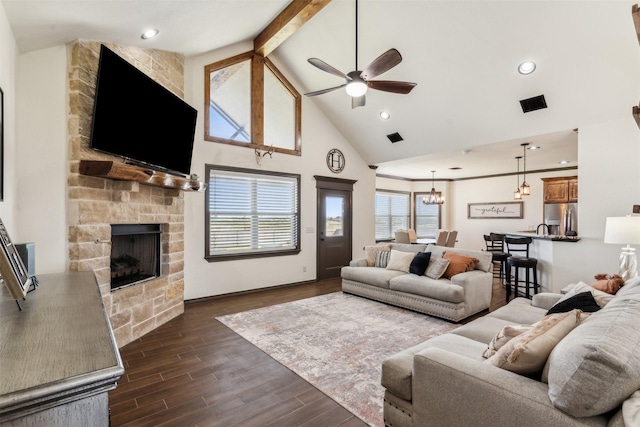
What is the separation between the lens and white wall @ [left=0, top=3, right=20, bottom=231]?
2.28 metres

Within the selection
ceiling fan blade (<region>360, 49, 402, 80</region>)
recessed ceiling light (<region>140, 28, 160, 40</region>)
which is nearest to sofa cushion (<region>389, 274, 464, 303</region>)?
ceiling fan blade (<region>360, 49, 402, 80</region>)

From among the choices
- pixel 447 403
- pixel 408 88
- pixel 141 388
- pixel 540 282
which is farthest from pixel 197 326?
pixel 540 282

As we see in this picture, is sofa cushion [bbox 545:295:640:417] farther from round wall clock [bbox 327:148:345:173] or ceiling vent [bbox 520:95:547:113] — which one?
round wall clock [bbox 327:148:345:173]

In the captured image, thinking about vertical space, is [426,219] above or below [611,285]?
above

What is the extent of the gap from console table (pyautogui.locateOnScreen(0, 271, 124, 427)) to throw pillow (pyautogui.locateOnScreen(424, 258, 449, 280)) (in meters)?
4.03

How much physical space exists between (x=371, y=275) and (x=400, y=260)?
559mm

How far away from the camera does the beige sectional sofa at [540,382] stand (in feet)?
3.61

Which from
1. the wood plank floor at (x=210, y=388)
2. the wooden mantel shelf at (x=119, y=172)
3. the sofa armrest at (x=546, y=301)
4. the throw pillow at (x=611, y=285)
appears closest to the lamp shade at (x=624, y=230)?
the throw pillow at (x=611, y=285)

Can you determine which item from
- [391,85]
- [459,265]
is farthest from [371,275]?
[391,85]

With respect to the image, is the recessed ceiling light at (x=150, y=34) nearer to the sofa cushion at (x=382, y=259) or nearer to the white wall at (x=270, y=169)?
the white wall at (x=270, y=169)

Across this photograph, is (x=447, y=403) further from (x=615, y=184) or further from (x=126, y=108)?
(x=615, y=184)

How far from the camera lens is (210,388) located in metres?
2.49

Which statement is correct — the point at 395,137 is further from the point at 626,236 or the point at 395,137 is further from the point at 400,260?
the point at 626,236

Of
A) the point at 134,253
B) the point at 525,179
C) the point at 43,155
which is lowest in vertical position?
the point at 134,253
